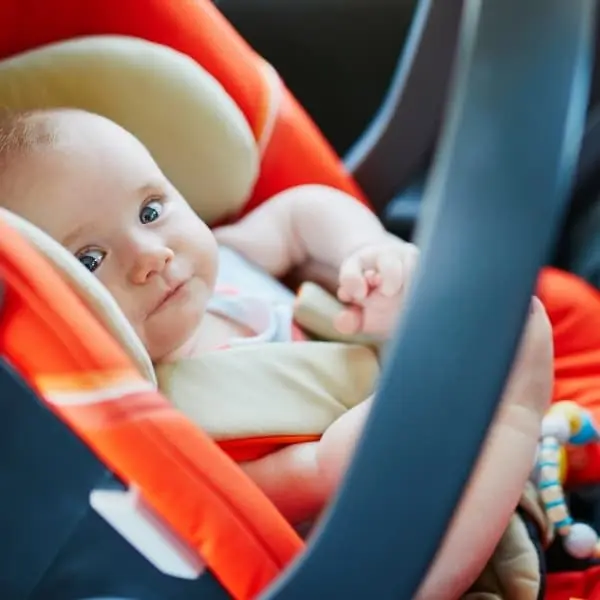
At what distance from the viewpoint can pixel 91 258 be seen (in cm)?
87

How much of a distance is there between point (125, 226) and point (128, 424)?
0.79 ft

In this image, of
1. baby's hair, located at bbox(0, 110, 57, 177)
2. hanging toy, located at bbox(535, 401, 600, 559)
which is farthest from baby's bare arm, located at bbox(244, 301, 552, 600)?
baby's hair, located at bbox(0, 110, 57, 177)

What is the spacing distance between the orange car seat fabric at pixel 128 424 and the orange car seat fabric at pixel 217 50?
14.9 inches

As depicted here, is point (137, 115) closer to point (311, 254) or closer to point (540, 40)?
point (311, 254)

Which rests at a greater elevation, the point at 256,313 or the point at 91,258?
the point at 91,258

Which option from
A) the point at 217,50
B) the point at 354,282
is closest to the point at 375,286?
the point at 354,282

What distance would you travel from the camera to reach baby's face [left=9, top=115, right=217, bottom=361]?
0.85m

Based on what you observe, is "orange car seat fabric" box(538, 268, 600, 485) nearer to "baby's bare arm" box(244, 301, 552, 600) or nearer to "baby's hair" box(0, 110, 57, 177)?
"baby's bare arm" box(244, 301, 552, 600)

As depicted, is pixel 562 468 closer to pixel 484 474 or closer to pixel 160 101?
pixel 484 474

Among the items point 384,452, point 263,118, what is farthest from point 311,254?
point 384,452

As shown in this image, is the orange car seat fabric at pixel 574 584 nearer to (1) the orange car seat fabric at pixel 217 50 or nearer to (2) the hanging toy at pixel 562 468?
(2) the hanging toy at pixel 562 468

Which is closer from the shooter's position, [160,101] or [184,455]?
[184,455]

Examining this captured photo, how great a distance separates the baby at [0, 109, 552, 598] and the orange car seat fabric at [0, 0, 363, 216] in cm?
14

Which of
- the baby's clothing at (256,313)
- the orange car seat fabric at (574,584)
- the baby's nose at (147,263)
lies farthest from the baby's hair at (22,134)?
the orange car seat fabric at (574,584)
